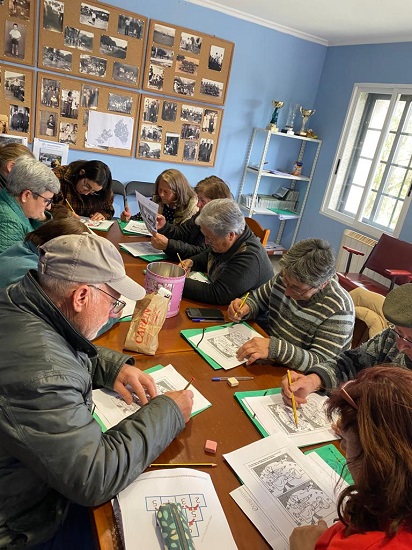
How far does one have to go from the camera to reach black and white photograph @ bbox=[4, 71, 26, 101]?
3520mm

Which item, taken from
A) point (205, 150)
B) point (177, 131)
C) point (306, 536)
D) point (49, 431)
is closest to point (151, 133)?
point (177, 131)

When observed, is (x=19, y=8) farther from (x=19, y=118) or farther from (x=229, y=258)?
(x=229, y=258)

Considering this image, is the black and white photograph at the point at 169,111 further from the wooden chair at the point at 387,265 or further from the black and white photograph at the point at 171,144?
the wooden chair at the point at 387,265

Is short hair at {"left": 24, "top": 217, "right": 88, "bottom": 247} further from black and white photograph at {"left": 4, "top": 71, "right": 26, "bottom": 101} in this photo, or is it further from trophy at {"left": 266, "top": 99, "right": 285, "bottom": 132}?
trophy at {"left": 266, "top": 99, "right": 285, "bottom": 132}

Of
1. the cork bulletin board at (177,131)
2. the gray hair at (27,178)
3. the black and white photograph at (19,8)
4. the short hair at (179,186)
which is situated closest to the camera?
the gray hair at (27,178)

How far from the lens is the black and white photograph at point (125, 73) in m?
3.84

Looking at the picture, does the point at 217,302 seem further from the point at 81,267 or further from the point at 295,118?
the point at 295,118

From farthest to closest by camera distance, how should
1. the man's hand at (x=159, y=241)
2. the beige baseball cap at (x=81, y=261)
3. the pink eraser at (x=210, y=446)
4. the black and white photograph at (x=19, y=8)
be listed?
the black and white photograph at (x=19, y=8)
the man's hand at (x=159, y=241)
the pink eraser at (x=210, y=446)
the beige baseball cap at (x=81, y=261)

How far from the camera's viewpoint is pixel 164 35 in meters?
3.90

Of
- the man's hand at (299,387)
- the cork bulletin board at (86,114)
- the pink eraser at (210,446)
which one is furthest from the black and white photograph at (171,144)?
the pink eraser at (210,446)

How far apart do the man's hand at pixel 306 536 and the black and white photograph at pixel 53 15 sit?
13.7ft

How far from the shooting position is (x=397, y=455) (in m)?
0.63

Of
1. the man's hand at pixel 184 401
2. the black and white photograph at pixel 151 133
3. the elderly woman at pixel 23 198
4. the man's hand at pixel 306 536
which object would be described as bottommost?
the man's hand at pixel 306 536

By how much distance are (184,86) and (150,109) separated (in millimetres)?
456
